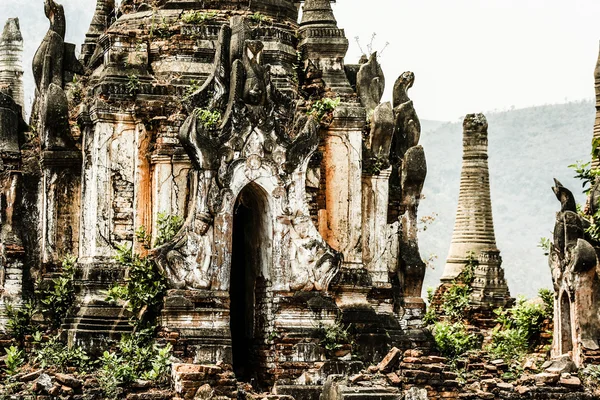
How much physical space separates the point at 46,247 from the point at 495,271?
→ 11474mm

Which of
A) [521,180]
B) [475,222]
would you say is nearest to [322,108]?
[475,222]

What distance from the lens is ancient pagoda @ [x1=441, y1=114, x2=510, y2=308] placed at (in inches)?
1105

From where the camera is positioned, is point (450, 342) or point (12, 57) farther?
point (12, 57)

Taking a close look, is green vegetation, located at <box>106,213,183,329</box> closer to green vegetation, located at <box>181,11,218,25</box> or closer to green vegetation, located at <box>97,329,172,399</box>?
green vegetation, located at <box>97,329,172,399</box>

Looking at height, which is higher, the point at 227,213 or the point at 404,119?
the point at 404,119

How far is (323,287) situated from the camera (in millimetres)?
18406

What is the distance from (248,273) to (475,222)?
10.3 metres

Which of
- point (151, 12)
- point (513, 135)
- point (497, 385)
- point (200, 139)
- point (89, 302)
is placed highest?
point (513, 135)

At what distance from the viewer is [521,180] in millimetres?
86750

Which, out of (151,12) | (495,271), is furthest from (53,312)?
(495,271)

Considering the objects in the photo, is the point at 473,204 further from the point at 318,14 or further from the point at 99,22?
the point at 99,22

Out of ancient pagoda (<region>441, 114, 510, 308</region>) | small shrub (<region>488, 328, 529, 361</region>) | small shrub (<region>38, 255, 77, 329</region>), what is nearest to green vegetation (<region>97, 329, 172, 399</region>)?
small shrub (<region>38, 255, 77, 329</region>)

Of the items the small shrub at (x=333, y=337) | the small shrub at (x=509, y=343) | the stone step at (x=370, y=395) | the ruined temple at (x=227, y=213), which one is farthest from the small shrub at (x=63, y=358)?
the small shrub at (x=509, y=343)

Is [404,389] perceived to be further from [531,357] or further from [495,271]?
[495,271]
